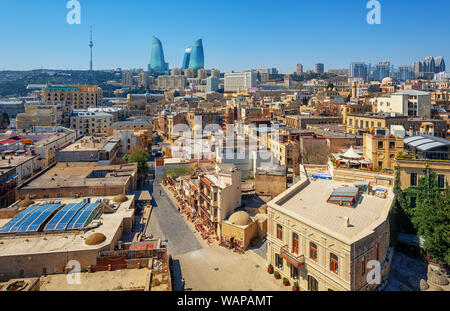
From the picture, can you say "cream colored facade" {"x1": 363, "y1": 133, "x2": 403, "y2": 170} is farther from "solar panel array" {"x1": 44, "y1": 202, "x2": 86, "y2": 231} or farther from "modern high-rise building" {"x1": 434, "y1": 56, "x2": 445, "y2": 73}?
"modern high-rise building" {"x1": 434, "y1": 56, "x2": 445, "y2": 73}

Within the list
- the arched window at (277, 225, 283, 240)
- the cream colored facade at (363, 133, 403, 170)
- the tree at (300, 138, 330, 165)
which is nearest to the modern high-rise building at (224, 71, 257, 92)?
the tree at (300, 138, 330, 165)

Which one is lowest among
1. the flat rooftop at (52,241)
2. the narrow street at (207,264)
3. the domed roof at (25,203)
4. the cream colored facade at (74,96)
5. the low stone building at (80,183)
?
the narrow street at (207,264)

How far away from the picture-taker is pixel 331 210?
16109 mm

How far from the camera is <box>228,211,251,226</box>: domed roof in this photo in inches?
832

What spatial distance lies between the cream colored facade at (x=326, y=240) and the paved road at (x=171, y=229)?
6007mm

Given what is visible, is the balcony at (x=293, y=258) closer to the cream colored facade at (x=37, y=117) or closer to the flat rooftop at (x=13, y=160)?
the flat rooftop at (x=13, y=160)

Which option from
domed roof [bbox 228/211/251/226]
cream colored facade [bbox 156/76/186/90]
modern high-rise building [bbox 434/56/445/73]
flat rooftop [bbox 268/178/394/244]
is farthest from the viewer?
modern high-rise building [bbox 434/56/445/73]

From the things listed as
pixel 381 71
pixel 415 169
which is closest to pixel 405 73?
pixel 381 71

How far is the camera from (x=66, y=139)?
48.4 metres

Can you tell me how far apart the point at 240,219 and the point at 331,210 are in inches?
263

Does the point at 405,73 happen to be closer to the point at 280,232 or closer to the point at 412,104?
the point at 412,104

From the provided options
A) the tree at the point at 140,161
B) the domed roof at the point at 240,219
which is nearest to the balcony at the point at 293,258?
the domed roof at the point at 240,219

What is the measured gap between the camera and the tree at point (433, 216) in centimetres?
1616

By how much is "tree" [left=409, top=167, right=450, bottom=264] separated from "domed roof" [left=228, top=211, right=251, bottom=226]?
9141 mm
